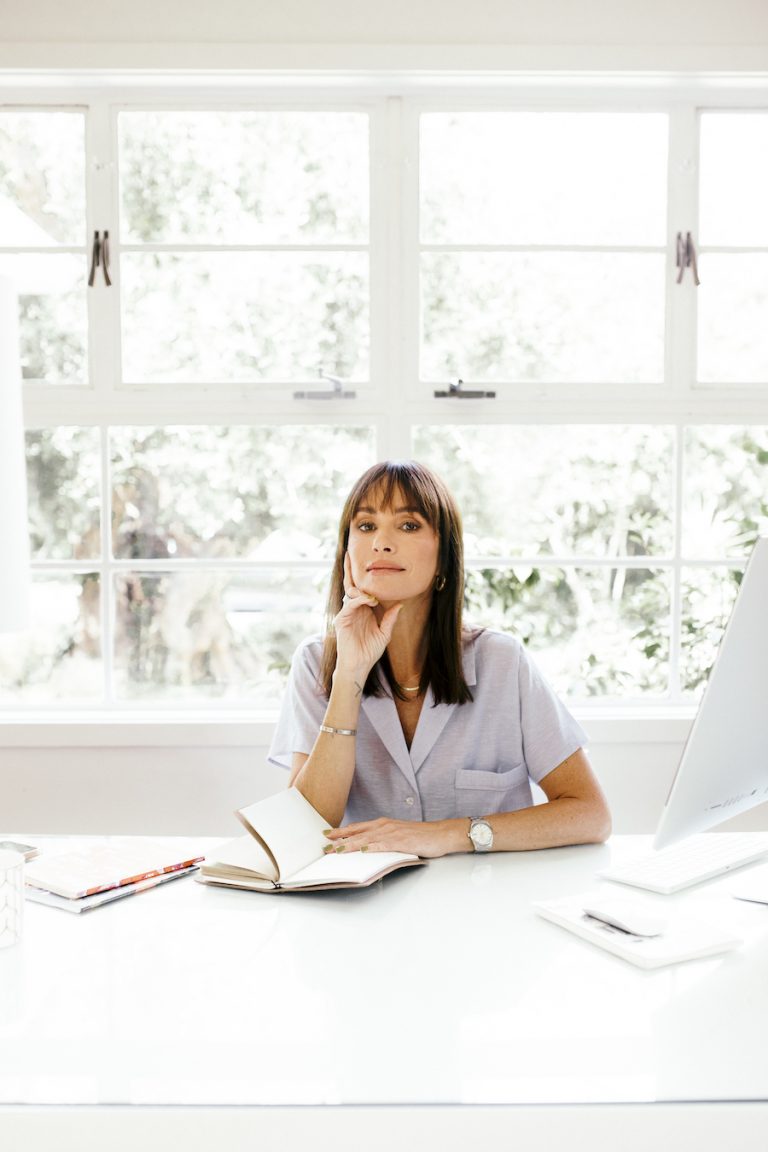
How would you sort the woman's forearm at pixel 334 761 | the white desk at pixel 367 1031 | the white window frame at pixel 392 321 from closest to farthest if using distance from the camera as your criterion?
the white desk at pixel 367 1031, the woman's forearm at pixel 334 761, the white window frame at pixel 392 321

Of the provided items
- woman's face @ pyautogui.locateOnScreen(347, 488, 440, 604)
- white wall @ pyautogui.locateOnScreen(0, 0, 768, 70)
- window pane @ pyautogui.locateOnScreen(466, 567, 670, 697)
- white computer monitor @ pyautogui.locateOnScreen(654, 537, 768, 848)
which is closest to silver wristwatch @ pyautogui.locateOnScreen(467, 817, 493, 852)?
white computer monitor @ pyautogui.locateOnScreen(654, 537, 768, 848)

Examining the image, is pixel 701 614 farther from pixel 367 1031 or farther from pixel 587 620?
pixel 367 1031

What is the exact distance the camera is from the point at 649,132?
8.93 ft

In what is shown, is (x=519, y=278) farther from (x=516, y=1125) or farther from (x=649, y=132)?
(x=516, y=1125)

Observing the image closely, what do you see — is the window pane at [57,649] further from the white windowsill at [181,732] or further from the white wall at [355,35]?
the white wall at [355,35]

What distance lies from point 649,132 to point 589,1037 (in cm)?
242

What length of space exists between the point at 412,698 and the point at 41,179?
178cm

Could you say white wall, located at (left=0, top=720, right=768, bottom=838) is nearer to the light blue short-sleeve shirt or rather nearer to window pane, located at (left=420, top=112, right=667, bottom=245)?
the light blue short-sleeve shirt

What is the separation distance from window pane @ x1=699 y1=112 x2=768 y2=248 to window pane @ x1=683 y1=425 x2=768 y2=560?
20.4 inches

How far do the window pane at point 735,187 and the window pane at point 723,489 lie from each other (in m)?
0.52

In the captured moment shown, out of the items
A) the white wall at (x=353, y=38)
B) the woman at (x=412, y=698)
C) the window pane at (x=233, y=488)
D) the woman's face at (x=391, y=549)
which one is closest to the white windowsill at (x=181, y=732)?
the white wall at (x=353, y=38)

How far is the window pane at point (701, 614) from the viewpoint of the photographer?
2.79m

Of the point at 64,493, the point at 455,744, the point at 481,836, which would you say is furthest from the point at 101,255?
the point at 481,836

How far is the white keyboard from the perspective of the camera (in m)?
1.47
